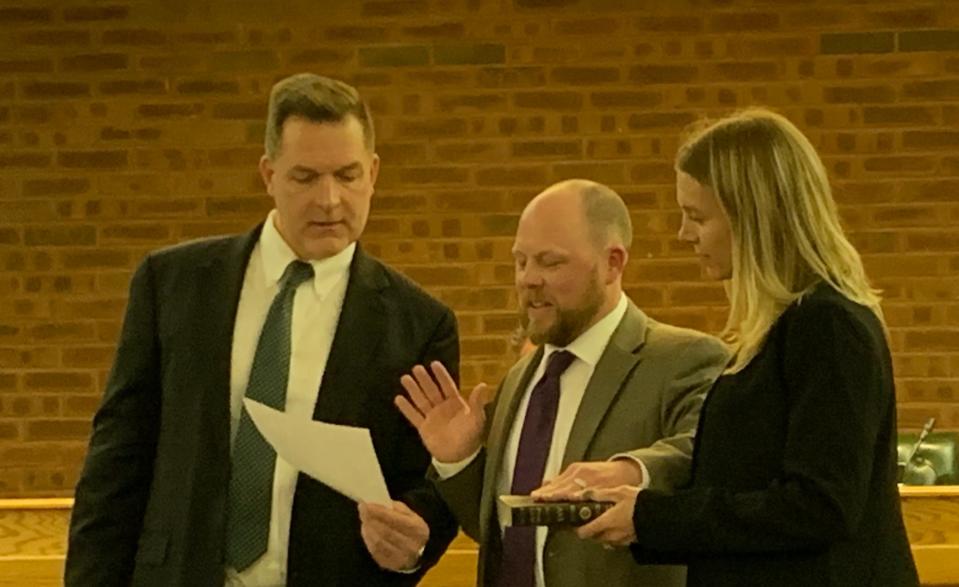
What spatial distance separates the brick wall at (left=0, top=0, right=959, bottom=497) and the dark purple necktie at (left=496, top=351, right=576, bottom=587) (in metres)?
2.72

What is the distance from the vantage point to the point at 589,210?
9.10 feet

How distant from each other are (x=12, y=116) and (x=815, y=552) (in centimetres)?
403

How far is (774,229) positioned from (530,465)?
68 cm

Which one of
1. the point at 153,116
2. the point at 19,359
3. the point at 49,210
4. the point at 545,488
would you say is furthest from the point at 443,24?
the point at 545,488

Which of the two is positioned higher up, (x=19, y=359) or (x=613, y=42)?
(x=613, y=42)

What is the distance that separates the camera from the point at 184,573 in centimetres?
262

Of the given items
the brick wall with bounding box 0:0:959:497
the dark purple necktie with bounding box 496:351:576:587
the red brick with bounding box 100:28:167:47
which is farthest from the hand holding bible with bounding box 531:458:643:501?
the red brick with bounding box 100:28:167:47

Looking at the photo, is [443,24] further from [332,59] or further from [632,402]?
[632,402]

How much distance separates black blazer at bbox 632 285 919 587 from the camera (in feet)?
6.95

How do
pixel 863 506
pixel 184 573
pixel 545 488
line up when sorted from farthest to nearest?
1. pixel 184 573
2. pixel 545 488
3. pixel 863 506

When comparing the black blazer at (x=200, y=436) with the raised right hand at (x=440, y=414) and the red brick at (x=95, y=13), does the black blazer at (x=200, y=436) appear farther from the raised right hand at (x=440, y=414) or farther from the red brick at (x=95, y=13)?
the red brick at (x=95, y=13)

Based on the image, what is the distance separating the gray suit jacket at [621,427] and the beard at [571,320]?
58 mm

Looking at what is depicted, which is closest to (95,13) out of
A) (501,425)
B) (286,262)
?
(286,262)

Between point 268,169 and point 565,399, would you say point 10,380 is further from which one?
point 565,399
